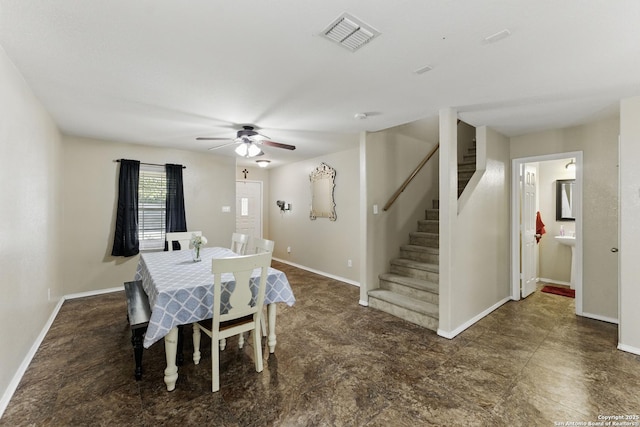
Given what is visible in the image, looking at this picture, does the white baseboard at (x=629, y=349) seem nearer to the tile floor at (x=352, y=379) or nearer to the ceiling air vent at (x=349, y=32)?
the tile floor at (x=352, y=379)

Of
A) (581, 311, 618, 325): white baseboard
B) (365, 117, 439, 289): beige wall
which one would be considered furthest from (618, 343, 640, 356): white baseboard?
(365, 117, 439, 289): beige wall

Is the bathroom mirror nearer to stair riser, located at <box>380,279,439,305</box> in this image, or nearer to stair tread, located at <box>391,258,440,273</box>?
stair tread, located at <box>391,258,440,273</box>

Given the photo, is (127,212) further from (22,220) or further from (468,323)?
(468,323)

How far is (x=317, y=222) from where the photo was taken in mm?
5914

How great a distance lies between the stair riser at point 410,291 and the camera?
3.48 m

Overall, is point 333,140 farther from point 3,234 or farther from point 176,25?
point 3,234

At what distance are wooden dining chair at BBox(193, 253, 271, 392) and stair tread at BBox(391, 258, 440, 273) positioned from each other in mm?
2367

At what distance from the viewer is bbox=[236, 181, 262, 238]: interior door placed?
23.3 feet

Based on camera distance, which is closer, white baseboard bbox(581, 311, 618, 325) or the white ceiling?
the white ceiling

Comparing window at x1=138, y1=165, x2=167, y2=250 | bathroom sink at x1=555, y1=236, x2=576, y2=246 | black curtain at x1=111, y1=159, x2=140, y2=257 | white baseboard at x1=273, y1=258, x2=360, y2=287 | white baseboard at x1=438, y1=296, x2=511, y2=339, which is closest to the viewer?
white baseboard at x1=438, y1=296, x2=511, y2=339

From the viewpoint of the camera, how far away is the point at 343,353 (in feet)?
8.77

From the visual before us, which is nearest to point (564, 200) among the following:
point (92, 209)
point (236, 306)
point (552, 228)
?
point (552, 228)

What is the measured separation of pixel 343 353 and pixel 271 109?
2.51 meters

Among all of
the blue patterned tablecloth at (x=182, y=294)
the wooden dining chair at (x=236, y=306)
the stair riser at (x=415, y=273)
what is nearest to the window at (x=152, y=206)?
the blue patterned tablecloth at (x=182, y=294)
